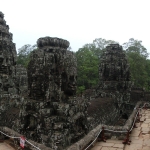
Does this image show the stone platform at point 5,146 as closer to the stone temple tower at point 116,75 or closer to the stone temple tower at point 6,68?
the stone temple tower at point 6,68

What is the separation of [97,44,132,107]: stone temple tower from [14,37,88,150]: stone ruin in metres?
5.20

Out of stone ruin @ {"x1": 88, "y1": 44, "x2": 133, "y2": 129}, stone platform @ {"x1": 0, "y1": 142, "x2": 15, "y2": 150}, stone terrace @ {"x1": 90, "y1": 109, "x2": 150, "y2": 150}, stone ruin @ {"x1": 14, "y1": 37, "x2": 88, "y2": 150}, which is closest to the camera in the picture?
stone ruin @ {"x1": 14, "y1": 37, "x2": 88, "y2": 150}

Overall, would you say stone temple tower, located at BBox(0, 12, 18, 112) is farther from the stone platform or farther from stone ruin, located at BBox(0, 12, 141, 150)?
stone ruin, located at BBox(0, 12, 141, 150)


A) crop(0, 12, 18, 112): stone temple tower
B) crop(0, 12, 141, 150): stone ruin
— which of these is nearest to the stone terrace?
crop(0, 12, 141, 150): stone ruin

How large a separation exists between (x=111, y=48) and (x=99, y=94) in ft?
8.89

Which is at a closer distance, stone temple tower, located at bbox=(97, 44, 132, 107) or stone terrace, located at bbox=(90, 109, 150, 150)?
stone terrace, located at bbox=(90, 109, 150, 150)

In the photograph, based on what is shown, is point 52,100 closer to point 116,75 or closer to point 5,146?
point 5,146

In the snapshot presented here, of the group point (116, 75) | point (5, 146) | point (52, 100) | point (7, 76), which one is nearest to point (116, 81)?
→ point (116, 75)

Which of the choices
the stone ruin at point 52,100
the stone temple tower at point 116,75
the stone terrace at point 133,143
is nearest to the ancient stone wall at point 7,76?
the stone ruin at point 52,100

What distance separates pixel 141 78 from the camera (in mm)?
27141

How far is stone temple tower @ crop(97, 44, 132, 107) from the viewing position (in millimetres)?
10422

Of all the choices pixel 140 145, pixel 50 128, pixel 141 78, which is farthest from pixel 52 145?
pixel 141 78

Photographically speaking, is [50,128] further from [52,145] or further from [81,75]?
[81,75]

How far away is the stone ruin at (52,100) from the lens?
16.3 ft
